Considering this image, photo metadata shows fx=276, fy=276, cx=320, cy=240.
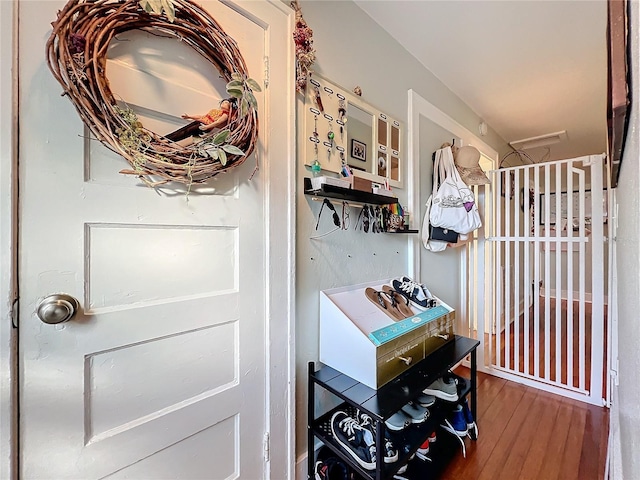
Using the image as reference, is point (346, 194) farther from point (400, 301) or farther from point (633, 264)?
point (633, 264)

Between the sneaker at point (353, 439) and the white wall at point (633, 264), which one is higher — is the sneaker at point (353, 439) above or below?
below

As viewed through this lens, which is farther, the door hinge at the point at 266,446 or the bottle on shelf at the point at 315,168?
the bottle on shelf at the point at 315,168

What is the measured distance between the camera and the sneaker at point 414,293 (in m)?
1.56

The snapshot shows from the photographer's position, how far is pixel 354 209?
4.95ft

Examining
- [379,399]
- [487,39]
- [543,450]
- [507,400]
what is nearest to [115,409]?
[379,399]

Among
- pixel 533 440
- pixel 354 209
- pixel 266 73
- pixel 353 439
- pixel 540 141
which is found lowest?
pixel 533 440

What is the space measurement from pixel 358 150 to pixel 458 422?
5.30 feet

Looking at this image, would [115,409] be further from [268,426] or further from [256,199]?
[256,199]

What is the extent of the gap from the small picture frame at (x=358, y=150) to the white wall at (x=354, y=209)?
28cm

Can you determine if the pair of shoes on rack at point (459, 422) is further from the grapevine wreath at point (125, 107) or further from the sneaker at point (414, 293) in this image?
the grapevine wreath at point (125, 107)

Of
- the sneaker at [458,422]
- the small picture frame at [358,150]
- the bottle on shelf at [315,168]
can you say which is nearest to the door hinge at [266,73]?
the bottle on shelf at [315,168]

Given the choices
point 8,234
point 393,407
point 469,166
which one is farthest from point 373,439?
point 469,166

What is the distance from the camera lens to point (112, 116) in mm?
716

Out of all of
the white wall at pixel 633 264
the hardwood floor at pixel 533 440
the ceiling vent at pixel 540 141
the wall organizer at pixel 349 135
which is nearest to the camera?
the white wall at pixel 633 264
